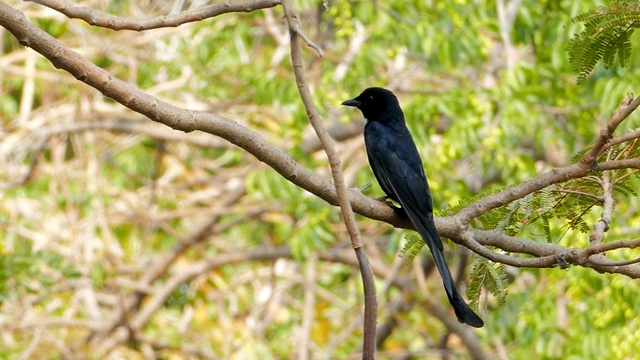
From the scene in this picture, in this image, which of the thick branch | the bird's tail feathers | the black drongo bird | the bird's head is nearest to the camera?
the thick branch

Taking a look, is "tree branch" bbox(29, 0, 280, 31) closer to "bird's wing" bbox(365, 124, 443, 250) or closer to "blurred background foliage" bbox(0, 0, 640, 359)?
"bird's wing" bbox(365, 124, 443, 250)

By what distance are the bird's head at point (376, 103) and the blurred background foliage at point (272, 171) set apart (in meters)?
1.20

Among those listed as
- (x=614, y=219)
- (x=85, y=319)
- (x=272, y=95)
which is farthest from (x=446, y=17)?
(x=85, y=319)

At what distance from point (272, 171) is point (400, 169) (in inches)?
102

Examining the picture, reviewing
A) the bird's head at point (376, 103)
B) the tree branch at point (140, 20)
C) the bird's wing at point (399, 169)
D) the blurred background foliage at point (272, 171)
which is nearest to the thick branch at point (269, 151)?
the tree branch at point (140, 20)

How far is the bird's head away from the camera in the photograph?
16.0ft

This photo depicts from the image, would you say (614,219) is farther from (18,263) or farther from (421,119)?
Result: (18,263)

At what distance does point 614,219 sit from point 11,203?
549 centimetres

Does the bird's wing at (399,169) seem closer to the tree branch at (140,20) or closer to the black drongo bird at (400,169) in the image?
the black drongo bird at (400,169)

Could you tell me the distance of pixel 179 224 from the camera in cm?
929

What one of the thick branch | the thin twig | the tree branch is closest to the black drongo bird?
the thick branch

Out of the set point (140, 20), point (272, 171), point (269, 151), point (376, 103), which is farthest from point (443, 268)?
point (272, 171)

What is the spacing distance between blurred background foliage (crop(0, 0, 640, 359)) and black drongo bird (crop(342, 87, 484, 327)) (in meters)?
1.28

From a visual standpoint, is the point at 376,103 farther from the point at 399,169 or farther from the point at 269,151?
the point at 269,151
